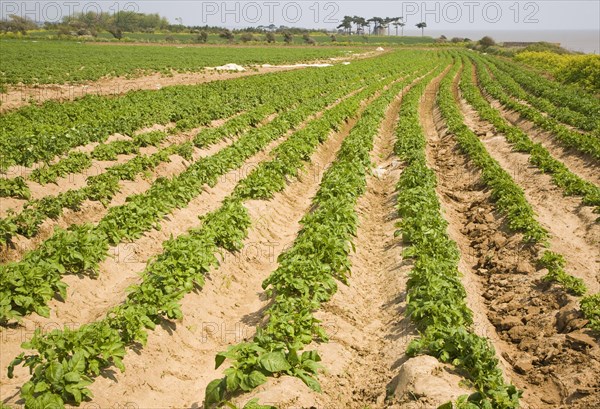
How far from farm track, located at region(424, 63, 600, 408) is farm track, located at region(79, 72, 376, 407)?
11.8 feet

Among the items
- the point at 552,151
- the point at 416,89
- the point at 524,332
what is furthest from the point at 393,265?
the point at 416,89

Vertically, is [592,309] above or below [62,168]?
below

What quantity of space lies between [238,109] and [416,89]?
14476 mm

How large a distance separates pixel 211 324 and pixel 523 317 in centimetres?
479

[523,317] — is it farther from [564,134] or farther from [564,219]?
[564,134]

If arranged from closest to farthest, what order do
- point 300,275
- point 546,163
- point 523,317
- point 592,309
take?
point 592,309 → point 300,275 → point 523,317 → point 546,163

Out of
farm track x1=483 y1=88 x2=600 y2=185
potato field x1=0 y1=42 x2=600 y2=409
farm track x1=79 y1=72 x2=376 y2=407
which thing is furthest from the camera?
farm track x1=483 y1=88 x2=600 y2=185

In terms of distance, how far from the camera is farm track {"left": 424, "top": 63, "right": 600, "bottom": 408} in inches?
253

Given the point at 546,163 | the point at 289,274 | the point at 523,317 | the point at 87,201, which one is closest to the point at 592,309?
the point at 523,317

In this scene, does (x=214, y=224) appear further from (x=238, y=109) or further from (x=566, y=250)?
(x=238, y=109)

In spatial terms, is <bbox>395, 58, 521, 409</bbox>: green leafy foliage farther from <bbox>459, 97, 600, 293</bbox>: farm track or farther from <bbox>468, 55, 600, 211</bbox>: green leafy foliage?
<bbox>468, 55, 600, 211</bbox>: green leafy foliage

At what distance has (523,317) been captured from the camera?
26.5 feet

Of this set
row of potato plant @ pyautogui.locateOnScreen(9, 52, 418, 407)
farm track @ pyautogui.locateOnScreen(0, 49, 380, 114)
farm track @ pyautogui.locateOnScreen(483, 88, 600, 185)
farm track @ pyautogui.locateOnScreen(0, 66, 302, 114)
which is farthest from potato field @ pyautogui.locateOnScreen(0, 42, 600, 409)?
farm track @ pyautogui.locateOnScreen(0, 49, 380, 114)

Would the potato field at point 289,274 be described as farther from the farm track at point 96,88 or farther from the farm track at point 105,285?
the farm track at point 96,88
